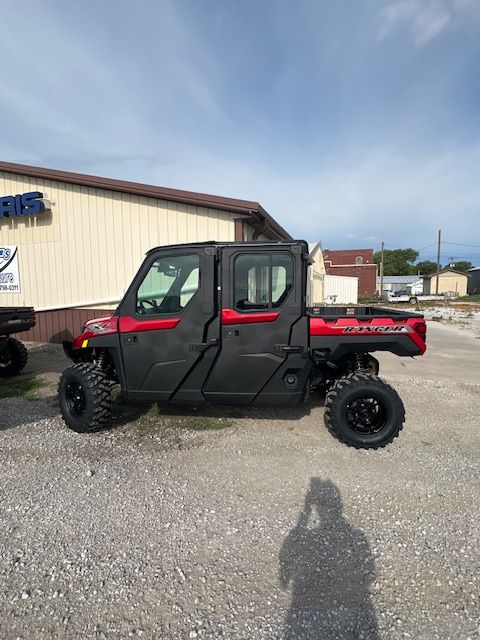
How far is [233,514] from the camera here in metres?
2.84

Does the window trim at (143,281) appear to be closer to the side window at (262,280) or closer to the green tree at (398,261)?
the side window at (262,280)

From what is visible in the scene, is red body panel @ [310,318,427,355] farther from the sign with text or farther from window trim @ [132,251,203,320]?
the sign with text

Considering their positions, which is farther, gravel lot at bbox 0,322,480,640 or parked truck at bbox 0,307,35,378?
parked truck at bbox 0,307,35,378

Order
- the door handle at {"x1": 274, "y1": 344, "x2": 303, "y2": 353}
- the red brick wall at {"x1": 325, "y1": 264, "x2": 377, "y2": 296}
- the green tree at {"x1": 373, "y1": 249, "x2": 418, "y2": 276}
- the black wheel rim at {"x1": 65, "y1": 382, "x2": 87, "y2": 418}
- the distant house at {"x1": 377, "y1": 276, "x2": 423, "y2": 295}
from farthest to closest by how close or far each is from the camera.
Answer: the green tree at {"x1": 373, "y1": 249, "x2": 418, "y2": 276} → the distant house at {"x1": 377, "y1": 276, "x2": 423, "y2": 295} → the red brick wall at {"x1": 325, "y1": 264, "x2": 377, "y2": 296} → the black wheel rim at {"x1": 65, "y1": 382, "x2": 87, "y2": 418} → the door handle at {"x1": 274, "y1": 344, "x2": 303, "y2": 353}

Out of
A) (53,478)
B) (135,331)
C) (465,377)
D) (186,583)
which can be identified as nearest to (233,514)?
(186,583)

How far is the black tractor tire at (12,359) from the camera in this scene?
7.21 meters

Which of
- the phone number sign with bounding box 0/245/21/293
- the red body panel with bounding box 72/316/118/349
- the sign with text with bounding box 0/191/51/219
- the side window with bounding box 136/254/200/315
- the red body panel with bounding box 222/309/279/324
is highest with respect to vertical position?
the sign with text with bounding box 0/191/51/219

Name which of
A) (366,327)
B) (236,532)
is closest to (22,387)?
(236,532)

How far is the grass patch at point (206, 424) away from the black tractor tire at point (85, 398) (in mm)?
952

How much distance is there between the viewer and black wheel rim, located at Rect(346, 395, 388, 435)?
397cm

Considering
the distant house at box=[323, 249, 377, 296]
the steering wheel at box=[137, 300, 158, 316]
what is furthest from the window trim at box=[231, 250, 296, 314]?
the distant house at box=[323, 249, 377, 296]

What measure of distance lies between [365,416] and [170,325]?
2.32 m

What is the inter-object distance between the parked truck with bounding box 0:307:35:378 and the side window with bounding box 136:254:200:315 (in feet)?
12.0

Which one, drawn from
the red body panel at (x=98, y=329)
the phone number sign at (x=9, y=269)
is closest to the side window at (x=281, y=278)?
the red body panel at (x=98, y=329)
